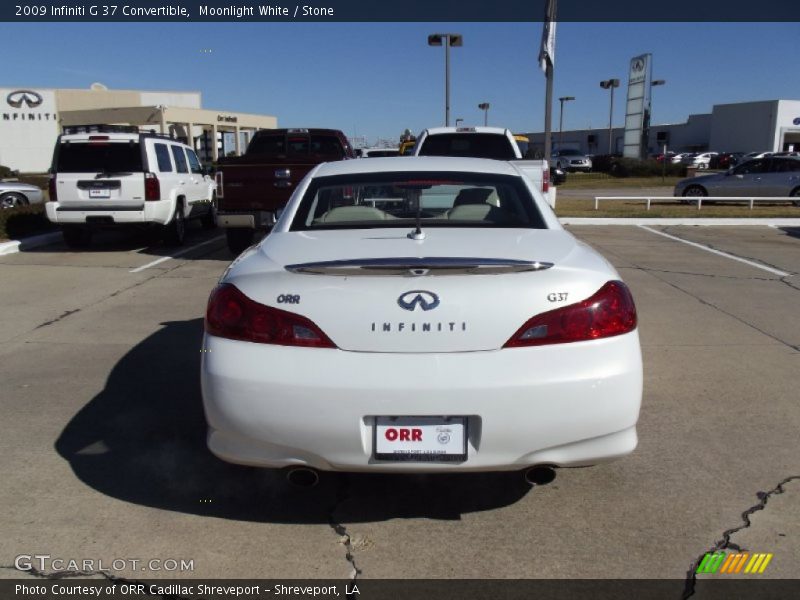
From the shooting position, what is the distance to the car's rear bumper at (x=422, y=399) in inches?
112

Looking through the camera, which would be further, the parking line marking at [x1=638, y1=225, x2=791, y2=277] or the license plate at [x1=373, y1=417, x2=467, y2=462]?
the parking line marking at [x1=638, y1=225, x2=791, y2=277]

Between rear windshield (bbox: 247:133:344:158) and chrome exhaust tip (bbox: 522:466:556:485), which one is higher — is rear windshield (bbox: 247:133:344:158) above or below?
above

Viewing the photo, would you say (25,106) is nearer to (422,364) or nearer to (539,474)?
(422,364)

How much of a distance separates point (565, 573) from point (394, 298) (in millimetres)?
1306

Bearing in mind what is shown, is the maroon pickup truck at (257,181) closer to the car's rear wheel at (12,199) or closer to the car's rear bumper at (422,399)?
the car's rear bumper at (422,399)

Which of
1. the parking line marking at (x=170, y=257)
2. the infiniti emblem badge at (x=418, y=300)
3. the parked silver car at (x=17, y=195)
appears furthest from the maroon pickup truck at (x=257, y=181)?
the parked silver car at (x=17, y=195)

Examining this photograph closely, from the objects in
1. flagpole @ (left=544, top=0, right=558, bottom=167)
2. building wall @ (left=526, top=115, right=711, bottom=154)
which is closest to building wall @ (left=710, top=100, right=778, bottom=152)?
building wall @ (left=526, top=115, right=711, bottom=154)

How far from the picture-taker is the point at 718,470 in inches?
151

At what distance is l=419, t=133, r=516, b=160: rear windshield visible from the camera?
40.6 ft

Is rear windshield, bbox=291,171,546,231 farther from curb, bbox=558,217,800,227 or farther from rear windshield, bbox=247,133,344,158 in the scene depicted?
curb, bbox=558,217,800,227

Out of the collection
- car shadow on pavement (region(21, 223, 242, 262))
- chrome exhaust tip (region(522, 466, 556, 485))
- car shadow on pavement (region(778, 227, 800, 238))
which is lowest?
car shadow on pavement (region(778, 227, 800, 238))

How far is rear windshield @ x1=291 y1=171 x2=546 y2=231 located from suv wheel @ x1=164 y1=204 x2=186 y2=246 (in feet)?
27.5

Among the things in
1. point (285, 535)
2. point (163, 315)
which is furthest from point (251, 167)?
point (285, 535)

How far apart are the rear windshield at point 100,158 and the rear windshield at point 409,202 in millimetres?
8174
